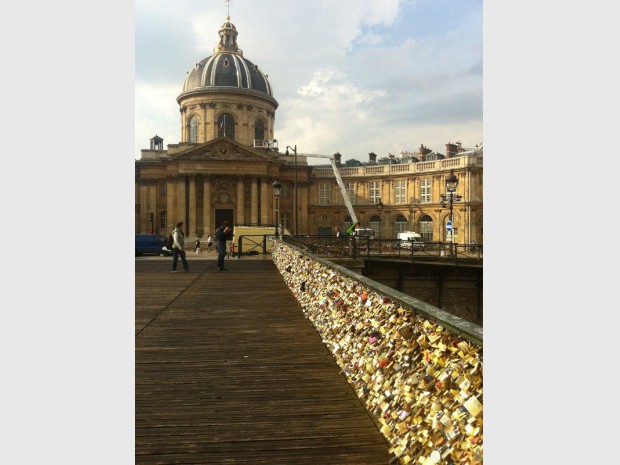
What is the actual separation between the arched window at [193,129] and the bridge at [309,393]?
48.8m

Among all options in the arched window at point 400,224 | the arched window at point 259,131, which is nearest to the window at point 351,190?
the arched window at point 400,224

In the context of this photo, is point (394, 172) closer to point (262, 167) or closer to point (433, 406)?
point (262, 167)

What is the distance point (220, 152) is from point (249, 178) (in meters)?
3.79

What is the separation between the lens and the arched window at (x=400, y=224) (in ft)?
162

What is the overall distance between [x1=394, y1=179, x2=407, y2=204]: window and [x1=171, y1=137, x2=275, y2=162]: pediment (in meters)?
14.1

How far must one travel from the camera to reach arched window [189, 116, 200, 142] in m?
52.9

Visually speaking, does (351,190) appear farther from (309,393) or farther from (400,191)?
(309,393)

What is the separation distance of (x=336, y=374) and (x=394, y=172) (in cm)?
4640

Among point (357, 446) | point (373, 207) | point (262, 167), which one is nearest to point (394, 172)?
point (373, 207)

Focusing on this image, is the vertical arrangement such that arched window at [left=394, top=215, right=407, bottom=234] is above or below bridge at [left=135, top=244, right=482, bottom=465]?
above

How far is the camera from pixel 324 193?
51844 mm

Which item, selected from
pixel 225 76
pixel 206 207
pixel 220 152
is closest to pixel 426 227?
pixel 220 152

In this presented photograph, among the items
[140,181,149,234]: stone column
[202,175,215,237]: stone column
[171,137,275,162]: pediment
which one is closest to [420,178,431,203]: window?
[171,137,275,162]: pediment

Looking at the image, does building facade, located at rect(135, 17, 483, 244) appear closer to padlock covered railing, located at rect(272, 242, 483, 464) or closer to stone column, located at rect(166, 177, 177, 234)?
stone column, located at rect(166, 177, 177, 234)
